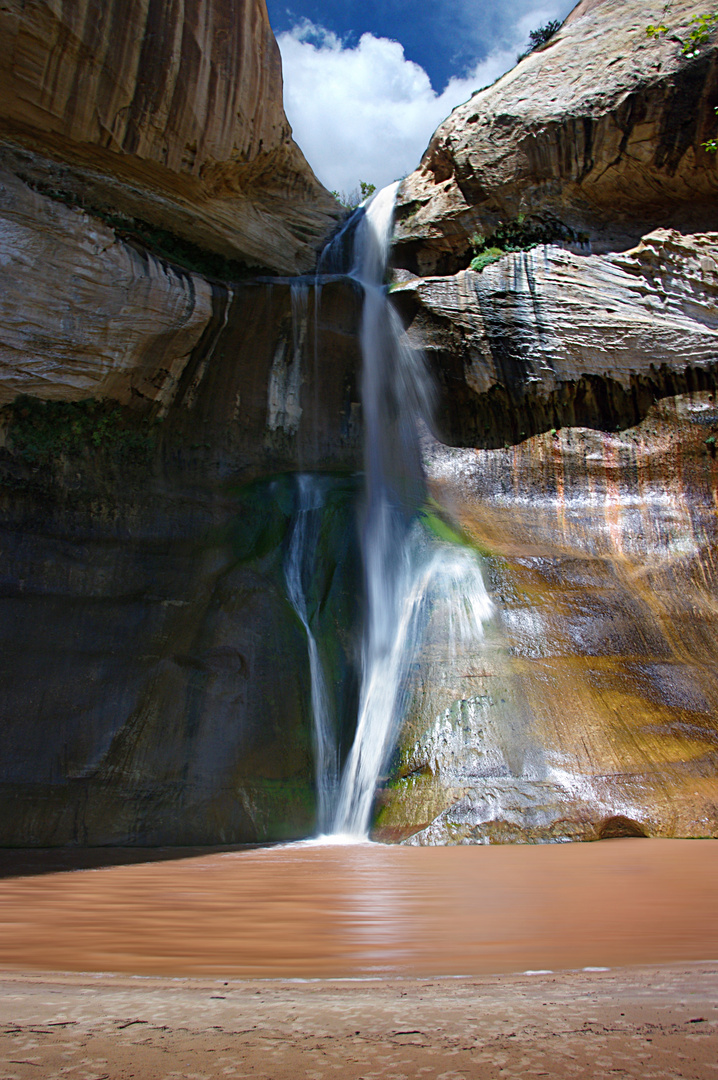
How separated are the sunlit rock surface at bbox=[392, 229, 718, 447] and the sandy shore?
12195 millimetres

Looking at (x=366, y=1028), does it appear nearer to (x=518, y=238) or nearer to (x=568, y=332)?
(x=568, y=332)

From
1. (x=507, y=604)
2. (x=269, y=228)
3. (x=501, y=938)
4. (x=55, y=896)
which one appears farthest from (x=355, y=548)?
(x=501, y=938)

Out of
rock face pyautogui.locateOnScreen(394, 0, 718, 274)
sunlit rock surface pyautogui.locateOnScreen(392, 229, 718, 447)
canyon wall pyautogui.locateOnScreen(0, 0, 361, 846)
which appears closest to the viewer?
canyon wall pyautogui.locateOnScreen(0, 0, 361, 846)

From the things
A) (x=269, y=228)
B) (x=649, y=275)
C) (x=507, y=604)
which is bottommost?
(x=507, y=604)

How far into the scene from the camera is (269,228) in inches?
555

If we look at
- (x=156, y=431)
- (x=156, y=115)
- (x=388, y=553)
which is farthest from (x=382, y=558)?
(x=156, y=115)

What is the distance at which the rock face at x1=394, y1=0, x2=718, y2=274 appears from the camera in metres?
12.6

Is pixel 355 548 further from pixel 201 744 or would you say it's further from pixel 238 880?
pixel 238 880

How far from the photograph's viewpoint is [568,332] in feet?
42.7

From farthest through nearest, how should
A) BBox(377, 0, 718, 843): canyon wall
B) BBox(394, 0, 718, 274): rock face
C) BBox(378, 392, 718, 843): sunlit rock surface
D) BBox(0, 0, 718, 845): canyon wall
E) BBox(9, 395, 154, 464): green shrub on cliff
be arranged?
BBox(394, 0, 718, 274): rock face
BBox(377, 0, 718, 843): canyon wall
BBox(9, 395, 154, 464): green shrub on cliff
BBox(0, 0, 718, 845): canyon wall
BBox(378, 392, 718, 843): sunlit rock surface

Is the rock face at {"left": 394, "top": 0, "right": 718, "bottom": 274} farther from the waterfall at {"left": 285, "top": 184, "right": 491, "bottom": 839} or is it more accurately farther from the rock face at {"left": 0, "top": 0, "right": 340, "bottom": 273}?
the rock face at {"left": 0, "top": 0, "right": 340, "bottom": 273}

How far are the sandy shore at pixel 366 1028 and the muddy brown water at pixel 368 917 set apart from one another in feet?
0.87

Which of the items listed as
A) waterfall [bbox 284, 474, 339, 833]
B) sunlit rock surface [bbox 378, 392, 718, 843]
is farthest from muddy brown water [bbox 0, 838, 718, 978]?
waterfall [bbox 284, 474, 339, 833]

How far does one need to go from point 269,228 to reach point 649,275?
7209 mm
